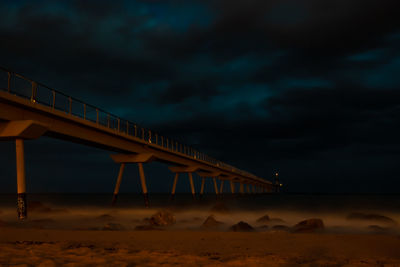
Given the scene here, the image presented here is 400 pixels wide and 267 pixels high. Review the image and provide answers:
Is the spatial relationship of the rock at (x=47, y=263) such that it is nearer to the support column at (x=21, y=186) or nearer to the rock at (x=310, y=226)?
the rock at (x=310, y=226)

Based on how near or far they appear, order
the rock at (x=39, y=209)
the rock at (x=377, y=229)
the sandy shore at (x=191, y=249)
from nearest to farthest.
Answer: the sandy shore at (x=191, y=249), the rock at (x=377, y=229), the rock at (x=39, y=209)

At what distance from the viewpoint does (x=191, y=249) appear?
30.3ft

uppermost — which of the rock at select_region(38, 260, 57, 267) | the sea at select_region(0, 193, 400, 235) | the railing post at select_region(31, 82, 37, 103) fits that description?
→ the railing post at select_region(31, 82, 37, 103)

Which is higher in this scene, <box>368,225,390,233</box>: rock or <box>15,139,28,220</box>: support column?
<box>15,139,28,220</box>: support column

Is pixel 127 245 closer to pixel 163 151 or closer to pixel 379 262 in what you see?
pixel 379 262

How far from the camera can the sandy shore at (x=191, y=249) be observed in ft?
23.6

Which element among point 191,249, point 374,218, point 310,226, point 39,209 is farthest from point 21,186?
point 374,218

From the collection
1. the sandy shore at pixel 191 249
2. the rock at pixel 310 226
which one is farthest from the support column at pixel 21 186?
the rock at pixel 310 226

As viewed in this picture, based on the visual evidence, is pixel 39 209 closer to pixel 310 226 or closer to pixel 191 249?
pixel 310 226

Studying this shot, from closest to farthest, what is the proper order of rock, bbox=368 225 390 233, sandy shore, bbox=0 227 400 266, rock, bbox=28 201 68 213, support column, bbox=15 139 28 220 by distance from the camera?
sandy shore, bbox=0 227 400 266 → rock, bbox=368 225 390 233 → support column, bbox=15 139 28 220 → rock, bbox=28 201 68 213

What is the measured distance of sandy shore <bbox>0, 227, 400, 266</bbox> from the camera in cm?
720

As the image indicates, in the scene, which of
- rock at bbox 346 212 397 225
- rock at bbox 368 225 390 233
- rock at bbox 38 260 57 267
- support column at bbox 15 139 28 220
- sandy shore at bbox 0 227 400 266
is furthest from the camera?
rock at bbox 346 212 397 225

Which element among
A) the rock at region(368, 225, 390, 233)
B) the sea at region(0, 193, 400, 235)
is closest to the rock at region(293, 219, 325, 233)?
the sea at region(0, 193, 400, 235)

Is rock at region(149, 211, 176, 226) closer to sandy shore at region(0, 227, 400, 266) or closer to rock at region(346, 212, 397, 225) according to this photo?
sandy shore at region(0, 227, 400, 266)
